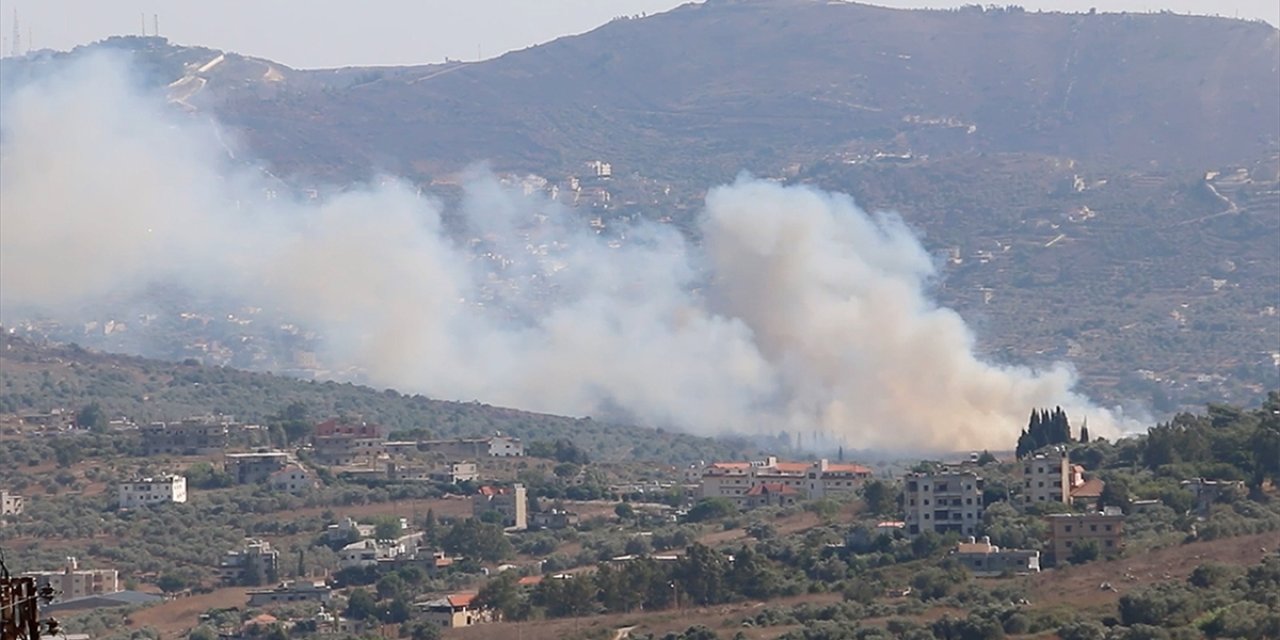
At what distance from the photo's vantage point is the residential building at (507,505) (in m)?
89.1

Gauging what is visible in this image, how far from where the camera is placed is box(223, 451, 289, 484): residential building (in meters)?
97.2

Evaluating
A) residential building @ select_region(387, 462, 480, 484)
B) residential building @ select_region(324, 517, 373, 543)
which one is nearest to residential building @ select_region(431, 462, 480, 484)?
residential building @ select_region(387, 462, 480, 484)

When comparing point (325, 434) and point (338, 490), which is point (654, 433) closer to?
point (325, 434)

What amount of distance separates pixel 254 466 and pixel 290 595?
23.6m

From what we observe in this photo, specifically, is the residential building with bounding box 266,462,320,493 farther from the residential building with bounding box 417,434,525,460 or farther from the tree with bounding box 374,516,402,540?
the residential building with bounding box 417,434,525,460

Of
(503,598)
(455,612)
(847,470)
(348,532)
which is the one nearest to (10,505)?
(348,532)

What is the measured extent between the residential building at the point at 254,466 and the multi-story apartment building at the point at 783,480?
12.3 m

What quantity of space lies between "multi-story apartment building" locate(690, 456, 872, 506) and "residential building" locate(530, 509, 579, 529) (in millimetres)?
4970

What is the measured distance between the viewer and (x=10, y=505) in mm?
90625

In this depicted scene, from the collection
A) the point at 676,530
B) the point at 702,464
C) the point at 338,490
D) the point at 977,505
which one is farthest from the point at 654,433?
the point at 977,505

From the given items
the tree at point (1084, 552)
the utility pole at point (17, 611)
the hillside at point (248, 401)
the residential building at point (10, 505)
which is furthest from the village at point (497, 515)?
the utility pole at point (17, 611)

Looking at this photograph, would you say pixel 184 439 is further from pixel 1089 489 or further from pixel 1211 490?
pixel 1211 490

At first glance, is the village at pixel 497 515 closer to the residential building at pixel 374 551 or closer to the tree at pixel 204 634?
the residential building at pixel 374 551

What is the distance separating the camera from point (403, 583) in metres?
74.1
